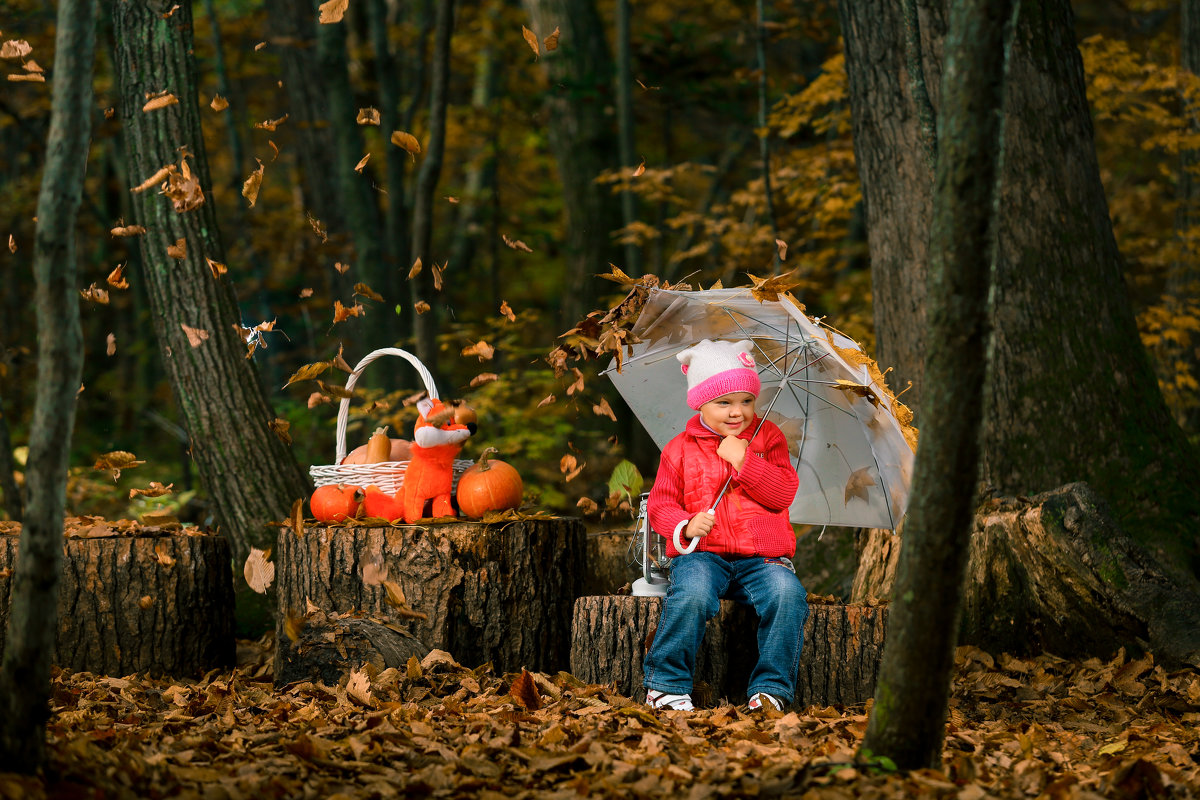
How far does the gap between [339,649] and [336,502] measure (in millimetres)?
Result: 699

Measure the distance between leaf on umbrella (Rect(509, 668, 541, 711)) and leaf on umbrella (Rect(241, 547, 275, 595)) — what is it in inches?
71.5

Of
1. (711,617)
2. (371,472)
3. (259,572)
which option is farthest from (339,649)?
(711,617)

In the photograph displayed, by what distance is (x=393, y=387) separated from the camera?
9.86 metres

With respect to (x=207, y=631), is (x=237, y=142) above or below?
above

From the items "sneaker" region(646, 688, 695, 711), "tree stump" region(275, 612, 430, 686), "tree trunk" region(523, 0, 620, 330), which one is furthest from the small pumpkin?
"tree trunk" region(523, 0, 620, 330)

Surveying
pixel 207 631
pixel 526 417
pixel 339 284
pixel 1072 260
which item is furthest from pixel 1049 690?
pixel 339 284

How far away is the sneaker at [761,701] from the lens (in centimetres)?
375

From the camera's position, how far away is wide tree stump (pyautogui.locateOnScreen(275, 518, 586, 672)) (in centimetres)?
425

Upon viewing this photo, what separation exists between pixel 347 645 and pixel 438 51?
6229 millimetres

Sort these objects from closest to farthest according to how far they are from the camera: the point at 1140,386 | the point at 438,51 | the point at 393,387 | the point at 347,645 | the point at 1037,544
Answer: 1. the point at 347,645
2. the point at 1037,544
3. the point at 1140,386
4. the point at 438,51
5. the point at 393,387

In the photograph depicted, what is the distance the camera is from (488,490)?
14.8 feet

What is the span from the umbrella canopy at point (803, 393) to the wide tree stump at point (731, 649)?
49 centimetres

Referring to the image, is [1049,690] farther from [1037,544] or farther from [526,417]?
[526,417]

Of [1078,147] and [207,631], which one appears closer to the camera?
[207,631]
